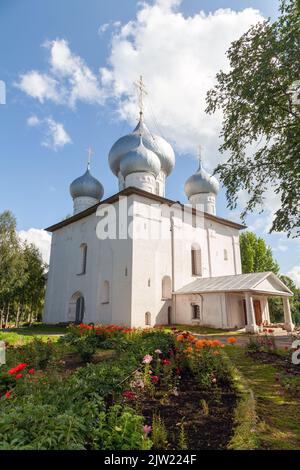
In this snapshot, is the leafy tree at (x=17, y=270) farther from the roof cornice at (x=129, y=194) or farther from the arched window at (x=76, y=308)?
the arched window at (x=76, y=308)

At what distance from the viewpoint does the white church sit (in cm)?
1838

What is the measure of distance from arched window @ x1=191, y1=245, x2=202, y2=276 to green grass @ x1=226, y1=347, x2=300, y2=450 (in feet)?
54.6

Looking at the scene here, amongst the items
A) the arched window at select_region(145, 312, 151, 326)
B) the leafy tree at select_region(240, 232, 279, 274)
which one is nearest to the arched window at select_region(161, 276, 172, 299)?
the arched window at select_region(145, 312, 151, 326)

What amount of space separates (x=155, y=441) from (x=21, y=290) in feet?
93.0

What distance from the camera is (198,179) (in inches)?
1075

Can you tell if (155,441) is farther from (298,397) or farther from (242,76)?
(242,76)

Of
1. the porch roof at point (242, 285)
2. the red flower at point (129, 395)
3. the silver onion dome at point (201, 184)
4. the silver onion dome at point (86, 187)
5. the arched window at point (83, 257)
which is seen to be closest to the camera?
the red flower at point (129, 395)

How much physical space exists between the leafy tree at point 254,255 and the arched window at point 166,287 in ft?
51.3

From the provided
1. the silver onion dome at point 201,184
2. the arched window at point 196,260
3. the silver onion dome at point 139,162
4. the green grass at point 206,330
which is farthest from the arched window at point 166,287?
the silver onion dome at point 201,184

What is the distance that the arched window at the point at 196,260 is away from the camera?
2294cm

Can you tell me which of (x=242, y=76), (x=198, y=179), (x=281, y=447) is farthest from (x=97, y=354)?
(x=198, y=179)

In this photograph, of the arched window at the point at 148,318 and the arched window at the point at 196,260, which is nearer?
the arched window at the point at 148,318

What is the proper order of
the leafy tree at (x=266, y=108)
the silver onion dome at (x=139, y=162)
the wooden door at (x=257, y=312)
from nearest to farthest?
the leafy tree at (x=266, y=108) → the wooden door at (x=257, y=312) → the silver onion dome at (x=139, y=162)

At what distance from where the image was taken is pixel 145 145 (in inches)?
982
